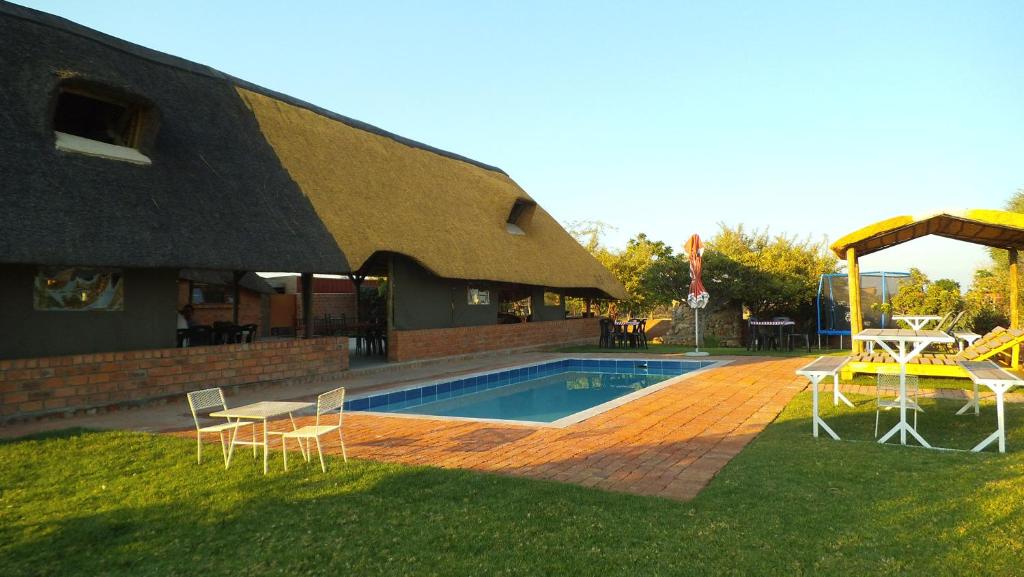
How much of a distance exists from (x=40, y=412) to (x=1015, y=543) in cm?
958

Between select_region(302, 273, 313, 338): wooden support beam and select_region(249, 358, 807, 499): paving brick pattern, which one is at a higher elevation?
select_region(302, 273, 313, 338): wooden support beam

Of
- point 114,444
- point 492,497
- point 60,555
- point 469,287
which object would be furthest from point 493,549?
point 469,287

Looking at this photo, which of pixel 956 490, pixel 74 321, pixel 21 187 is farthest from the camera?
pixel 74 321

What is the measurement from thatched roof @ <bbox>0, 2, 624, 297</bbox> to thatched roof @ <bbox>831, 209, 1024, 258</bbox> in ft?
27.5

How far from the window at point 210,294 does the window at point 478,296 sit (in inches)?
328

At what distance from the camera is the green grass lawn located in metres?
3.23

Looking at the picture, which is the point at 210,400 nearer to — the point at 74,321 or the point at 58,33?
the point at 74,321

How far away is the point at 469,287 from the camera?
56.2ft

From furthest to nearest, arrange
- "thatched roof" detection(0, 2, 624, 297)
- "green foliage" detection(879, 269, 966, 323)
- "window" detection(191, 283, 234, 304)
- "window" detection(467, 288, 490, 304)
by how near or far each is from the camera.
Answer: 1. "window" detection(191, 283, 234, 304)
2. "window" detection(467, 288, 490, 304)
3. "green foliage" detection(879, 269, 966, 323)
4. "thatched roof" detection(0, 2, 624, 297)

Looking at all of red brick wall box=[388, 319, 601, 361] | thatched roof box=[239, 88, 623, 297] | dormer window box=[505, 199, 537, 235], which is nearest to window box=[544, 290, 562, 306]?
red brick wall box=[388, 319, 601, 361]

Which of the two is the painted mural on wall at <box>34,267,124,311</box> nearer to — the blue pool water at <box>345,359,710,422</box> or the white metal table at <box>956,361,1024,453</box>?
the blue pool water at <box>345,359,710,422</box>

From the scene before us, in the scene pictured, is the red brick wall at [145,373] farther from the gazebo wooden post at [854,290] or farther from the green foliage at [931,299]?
the green foliage at [931,299]

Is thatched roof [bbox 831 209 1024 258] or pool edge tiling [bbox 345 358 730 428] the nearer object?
pool edge tiling [bbox 345 358 730 428]

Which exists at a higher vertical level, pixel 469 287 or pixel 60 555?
pixel 469 287
